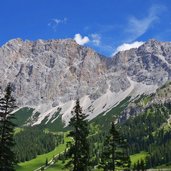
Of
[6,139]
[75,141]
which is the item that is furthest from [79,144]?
[6,139]

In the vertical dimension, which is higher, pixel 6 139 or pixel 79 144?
pixel 6 139

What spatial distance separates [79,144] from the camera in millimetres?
45125

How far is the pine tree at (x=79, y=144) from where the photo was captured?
4438 centimetres

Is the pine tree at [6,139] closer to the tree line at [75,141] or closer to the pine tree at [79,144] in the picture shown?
the tree line at [75,141]

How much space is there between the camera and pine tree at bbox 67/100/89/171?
44375 millimetres

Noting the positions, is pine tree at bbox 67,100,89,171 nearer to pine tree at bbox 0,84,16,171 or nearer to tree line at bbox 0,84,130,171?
tree line at bbox 0,84,130,171

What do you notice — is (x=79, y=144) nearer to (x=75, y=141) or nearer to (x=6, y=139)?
(x=75, y=141)

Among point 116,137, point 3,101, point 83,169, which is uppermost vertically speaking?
point 3,101

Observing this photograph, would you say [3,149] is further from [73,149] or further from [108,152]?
[108,152]

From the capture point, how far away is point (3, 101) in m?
43.6

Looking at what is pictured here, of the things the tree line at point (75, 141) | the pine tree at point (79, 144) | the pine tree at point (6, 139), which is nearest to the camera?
the pine tree at point (6, 139)

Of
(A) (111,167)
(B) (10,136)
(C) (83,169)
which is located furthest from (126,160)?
(B) (10,136)

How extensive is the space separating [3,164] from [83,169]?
357 inches

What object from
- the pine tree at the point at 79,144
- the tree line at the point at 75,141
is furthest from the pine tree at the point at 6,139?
the pine tree at the point at 79,144
